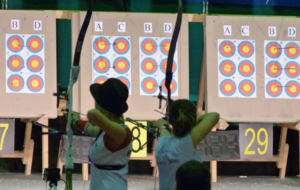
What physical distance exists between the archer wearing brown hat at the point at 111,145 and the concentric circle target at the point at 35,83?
2350 millimetres

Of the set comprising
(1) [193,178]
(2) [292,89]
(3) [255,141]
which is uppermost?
(2) [292,89]

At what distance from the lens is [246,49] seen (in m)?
4.23

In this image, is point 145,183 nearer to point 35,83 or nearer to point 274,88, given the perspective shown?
point 35,83

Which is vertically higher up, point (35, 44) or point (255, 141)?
point (35, 44)

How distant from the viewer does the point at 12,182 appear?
376 cm

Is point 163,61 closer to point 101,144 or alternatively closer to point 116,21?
point 116,21

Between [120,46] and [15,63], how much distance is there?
92cm

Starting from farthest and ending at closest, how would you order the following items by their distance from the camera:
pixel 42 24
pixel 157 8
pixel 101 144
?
pixel 157 8 → pixel 42 24 → pixel 101 144

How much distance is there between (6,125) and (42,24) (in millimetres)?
920

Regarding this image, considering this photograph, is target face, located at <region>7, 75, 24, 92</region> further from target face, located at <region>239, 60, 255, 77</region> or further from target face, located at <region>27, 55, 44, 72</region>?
target face, located at <region>239, 60, 255, 77</region>

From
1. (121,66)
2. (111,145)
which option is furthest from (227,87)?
(111,145)

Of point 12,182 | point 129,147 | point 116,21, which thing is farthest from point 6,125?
point 129,147

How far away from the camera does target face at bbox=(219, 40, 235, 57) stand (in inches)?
165

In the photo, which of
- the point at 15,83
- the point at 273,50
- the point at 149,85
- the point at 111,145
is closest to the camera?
the point at 111,145
